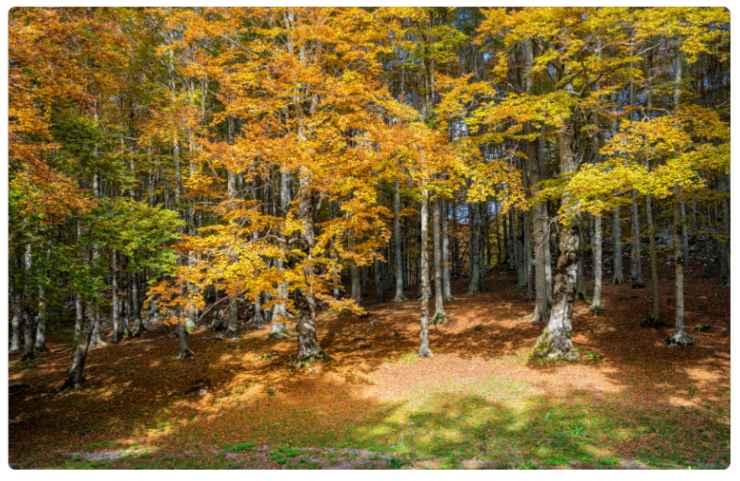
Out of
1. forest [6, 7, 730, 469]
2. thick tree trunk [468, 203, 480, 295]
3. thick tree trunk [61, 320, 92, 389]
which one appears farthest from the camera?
thick tree trunk [468, 203, 480, 295]

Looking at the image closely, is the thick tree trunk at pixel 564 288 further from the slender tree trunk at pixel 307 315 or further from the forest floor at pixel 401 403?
the slender tree trunk at pixel 307 315

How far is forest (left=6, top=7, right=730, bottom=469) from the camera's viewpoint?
5602 millimetres

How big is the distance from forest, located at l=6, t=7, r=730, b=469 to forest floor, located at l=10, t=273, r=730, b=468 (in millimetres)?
55

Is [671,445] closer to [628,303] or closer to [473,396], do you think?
[473,396]

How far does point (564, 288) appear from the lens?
8.64 metres

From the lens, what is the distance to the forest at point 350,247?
5.60 meters

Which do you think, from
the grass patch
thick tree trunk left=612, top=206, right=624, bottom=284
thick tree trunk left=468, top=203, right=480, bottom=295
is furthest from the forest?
thick tree trunk left=468, top=203, right=480, bottom=295

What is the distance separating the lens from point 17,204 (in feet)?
19.0

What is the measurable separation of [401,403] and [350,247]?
136 inches

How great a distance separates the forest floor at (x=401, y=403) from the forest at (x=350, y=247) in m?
0.05

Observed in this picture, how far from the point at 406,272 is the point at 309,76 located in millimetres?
18930

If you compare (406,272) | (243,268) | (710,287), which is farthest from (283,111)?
(406,272)

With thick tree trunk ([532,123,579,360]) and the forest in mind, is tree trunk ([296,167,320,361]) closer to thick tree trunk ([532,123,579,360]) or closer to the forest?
the forest

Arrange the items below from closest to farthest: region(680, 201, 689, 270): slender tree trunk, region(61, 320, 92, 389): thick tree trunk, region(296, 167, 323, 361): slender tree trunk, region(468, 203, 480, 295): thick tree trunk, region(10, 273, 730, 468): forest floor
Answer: region(10, 273, 730, 468): forest floor < region(61, 320, 92, 389): thick tree trunk < region(296, 167, 323, 361): slender tree trunk < region(680, 201, 689, 270): slender tree trunk < region(468, 203, 480, 295): thick tree trunk
